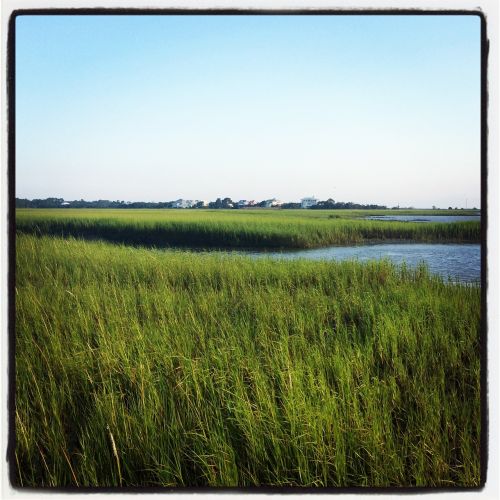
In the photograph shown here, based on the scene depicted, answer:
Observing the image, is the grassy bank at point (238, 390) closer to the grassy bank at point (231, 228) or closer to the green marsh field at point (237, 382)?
the green marsh field at point (237, 382)

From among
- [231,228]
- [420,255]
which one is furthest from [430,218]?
[231,228]

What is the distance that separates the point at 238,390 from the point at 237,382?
4 cm

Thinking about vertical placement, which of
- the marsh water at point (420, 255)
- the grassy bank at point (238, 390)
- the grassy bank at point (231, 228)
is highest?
the grassy bank at point (231, 228)

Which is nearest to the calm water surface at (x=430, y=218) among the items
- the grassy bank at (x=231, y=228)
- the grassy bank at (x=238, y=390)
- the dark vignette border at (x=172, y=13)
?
the grassy bank at (x=231, y=228)

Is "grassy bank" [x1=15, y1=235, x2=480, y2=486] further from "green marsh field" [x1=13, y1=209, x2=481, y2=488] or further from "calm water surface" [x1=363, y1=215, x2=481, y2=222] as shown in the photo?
"calm water surface" [x1=363, y1=215, x2=481, y2=222]

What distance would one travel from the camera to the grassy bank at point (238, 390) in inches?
70.6

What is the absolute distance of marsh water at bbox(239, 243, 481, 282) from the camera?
235 centimetres

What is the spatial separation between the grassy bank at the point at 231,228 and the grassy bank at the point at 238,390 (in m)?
0.27

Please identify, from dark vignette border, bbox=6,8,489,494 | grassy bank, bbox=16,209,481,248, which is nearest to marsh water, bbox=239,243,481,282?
grassy bank, bbox=16,209,481,248

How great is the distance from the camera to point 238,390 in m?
2.06

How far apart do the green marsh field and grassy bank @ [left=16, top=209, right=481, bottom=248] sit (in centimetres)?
4

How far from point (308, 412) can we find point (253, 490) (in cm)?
44

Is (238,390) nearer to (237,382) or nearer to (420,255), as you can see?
(237,382)
